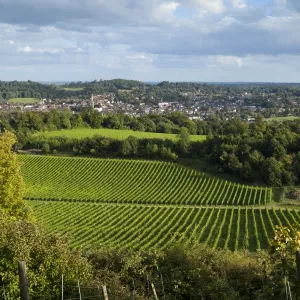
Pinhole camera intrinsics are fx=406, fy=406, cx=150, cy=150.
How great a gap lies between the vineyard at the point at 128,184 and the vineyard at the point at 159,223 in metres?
2.45

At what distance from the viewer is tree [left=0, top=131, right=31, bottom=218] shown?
1648cm

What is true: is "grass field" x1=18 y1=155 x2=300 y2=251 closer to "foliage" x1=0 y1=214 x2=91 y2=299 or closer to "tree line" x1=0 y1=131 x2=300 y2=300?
"tree line" x1=0 y1=131 x2=300 y2=300

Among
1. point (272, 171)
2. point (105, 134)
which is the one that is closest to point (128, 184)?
point (272, 171)

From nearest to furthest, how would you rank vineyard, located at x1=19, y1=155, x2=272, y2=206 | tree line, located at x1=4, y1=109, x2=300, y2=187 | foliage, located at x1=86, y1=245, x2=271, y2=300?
foliage, located at x1=86, y1=245, x2=271, y2=300 → vineyard, located at x1=19, y1=155, x2=272, y2=206 → tree line, located at x1=4, y1=109, x2=300, y2=187

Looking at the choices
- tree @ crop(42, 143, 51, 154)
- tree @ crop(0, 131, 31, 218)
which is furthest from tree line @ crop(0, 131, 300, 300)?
tree @ crop(42, 143, 51, 154)

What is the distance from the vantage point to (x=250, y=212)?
1409 inches

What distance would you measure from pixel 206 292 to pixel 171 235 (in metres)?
18.8

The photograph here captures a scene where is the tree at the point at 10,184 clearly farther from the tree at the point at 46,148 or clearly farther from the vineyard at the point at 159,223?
the tree at the point at 46,148

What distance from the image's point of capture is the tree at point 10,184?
16.5m

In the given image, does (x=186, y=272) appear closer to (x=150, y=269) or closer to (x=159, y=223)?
(x=150, y=269)

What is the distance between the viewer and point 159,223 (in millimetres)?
32188

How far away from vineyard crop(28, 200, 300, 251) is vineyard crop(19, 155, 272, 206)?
2447 mm

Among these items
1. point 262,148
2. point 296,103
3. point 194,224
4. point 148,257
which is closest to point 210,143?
point 262,148

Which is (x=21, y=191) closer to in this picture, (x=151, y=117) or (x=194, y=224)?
(x=194, y=224)
